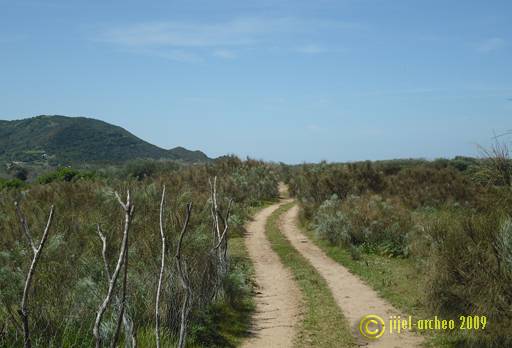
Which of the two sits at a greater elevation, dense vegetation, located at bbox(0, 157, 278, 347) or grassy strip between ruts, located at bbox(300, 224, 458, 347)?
dense vegetation, located at bbox(0, 157, 278, 347)

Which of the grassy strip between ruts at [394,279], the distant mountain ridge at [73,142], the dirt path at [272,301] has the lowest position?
the dirt path at [272,301]

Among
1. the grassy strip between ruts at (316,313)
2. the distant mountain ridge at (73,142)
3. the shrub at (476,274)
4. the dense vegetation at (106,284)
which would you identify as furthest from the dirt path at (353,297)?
the distant mountain ridge at (73,142)

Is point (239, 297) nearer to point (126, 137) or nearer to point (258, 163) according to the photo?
point (258, 163)

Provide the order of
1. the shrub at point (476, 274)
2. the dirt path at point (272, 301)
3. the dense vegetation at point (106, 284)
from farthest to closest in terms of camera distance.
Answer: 1. the dirt path at point (272, 301)
2. the shrub at point (476, 274)
3. the dense vegetation at point (106, 284)

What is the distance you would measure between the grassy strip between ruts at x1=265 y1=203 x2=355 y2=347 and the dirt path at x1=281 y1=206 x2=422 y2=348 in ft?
0.60

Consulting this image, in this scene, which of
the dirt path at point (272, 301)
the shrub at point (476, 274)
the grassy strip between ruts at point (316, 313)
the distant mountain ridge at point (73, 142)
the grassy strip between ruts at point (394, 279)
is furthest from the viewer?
the distant mountain ridge at point (73, 142)

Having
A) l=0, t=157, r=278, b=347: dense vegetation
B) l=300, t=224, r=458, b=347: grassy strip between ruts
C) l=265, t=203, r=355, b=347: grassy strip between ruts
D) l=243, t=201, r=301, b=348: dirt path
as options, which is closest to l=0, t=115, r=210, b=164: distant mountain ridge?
l=243, t=201, r=301, b=348: dirt path

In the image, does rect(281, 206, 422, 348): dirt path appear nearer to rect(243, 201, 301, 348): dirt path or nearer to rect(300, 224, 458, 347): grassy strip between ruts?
rect(300, 224, 458, 347): grassy strip between ruts

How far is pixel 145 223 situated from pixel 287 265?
6589 millimetres

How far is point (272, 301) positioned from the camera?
11.0 m

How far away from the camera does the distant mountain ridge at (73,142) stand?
85.0 m

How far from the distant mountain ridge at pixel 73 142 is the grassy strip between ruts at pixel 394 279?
6736 centimetres

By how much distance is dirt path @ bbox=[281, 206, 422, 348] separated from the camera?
8.29 meters

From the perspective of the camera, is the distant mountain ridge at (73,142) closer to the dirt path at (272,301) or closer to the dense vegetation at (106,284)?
the dirt path at (272,301)
